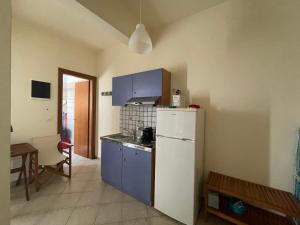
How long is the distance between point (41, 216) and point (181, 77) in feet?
8.81

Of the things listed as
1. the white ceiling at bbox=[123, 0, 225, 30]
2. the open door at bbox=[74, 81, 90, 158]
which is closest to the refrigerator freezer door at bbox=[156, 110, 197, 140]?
the white ceiling at bbox=[123, 0, 225, 30]

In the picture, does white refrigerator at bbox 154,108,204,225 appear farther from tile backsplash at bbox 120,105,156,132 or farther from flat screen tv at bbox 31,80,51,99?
flat screen tv at bbox 31,80,51,99

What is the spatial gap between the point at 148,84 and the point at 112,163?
4.78 feet

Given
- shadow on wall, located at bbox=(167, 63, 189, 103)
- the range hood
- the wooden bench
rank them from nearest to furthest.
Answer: the wooden bench → the range hood → shadow on wall, located at bbox=(167, 63, 189, 103)

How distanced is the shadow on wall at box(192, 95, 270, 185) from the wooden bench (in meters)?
0.15

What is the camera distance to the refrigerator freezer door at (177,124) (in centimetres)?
170

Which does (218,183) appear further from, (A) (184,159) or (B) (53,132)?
(B) (53,132)

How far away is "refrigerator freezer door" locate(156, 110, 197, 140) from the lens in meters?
1.70

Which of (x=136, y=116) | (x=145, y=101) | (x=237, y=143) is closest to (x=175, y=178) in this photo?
(x=237, y=143)

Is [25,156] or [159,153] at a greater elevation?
[159,153]

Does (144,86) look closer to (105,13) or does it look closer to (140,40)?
(140,40)

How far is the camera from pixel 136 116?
9.79ft

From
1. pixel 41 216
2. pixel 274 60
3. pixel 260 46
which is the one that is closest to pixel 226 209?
pixel 274 60

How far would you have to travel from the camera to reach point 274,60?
67.4 inches
